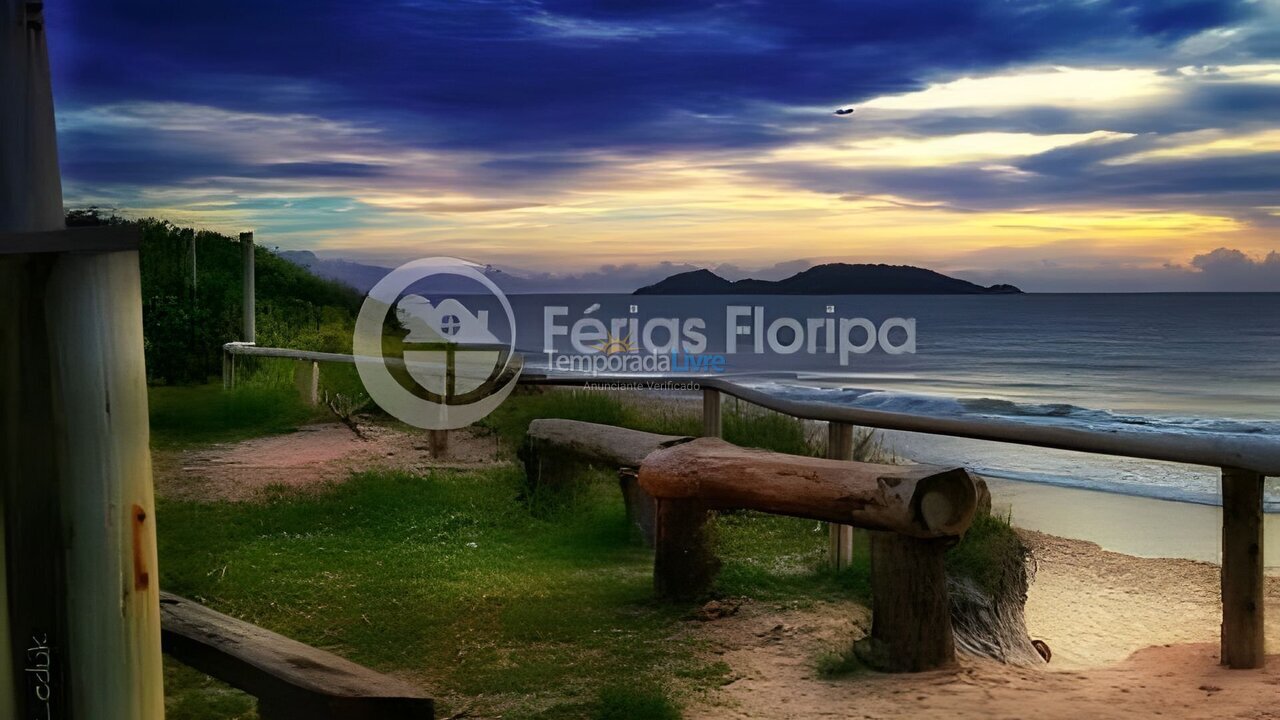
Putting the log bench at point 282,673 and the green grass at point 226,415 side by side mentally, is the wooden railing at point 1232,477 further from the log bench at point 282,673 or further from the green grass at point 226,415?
the green grass at point 226,415

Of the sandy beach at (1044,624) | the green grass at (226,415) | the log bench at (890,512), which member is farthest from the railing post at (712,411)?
the green grass at (226,415)

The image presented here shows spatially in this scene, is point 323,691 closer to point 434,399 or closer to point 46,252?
point 46,252

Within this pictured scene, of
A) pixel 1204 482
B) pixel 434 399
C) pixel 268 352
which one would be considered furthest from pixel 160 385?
pixel 1204 482

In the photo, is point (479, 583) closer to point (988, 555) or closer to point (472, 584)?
point (472, 584)

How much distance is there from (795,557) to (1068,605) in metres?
2.11

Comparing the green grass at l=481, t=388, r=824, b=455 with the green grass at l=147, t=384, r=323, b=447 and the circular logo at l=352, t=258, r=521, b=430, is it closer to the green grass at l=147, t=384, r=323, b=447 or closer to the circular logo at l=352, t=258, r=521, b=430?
the circular logo at l=352, t=258, r=521, b=430

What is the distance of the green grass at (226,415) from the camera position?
1121 centimetres

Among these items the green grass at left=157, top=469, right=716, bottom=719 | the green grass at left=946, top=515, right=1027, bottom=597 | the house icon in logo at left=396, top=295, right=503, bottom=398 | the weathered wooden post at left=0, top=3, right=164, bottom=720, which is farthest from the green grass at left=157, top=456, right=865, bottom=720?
the weathered wooden post at left=0, top=3, right=164, bottom=720

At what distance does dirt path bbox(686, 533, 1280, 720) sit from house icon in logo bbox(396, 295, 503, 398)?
19.0 feet

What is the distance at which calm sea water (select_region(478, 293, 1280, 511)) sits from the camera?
1504 centimetres

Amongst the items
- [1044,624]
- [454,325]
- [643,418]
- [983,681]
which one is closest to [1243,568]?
[983,681]

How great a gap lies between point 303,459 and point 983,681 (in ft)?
23.8

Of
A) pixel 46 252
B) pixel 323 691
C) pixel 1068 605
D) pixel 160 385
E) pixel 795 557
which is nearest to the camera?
pixel 46 252

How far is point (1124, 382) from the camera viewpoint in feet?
103
